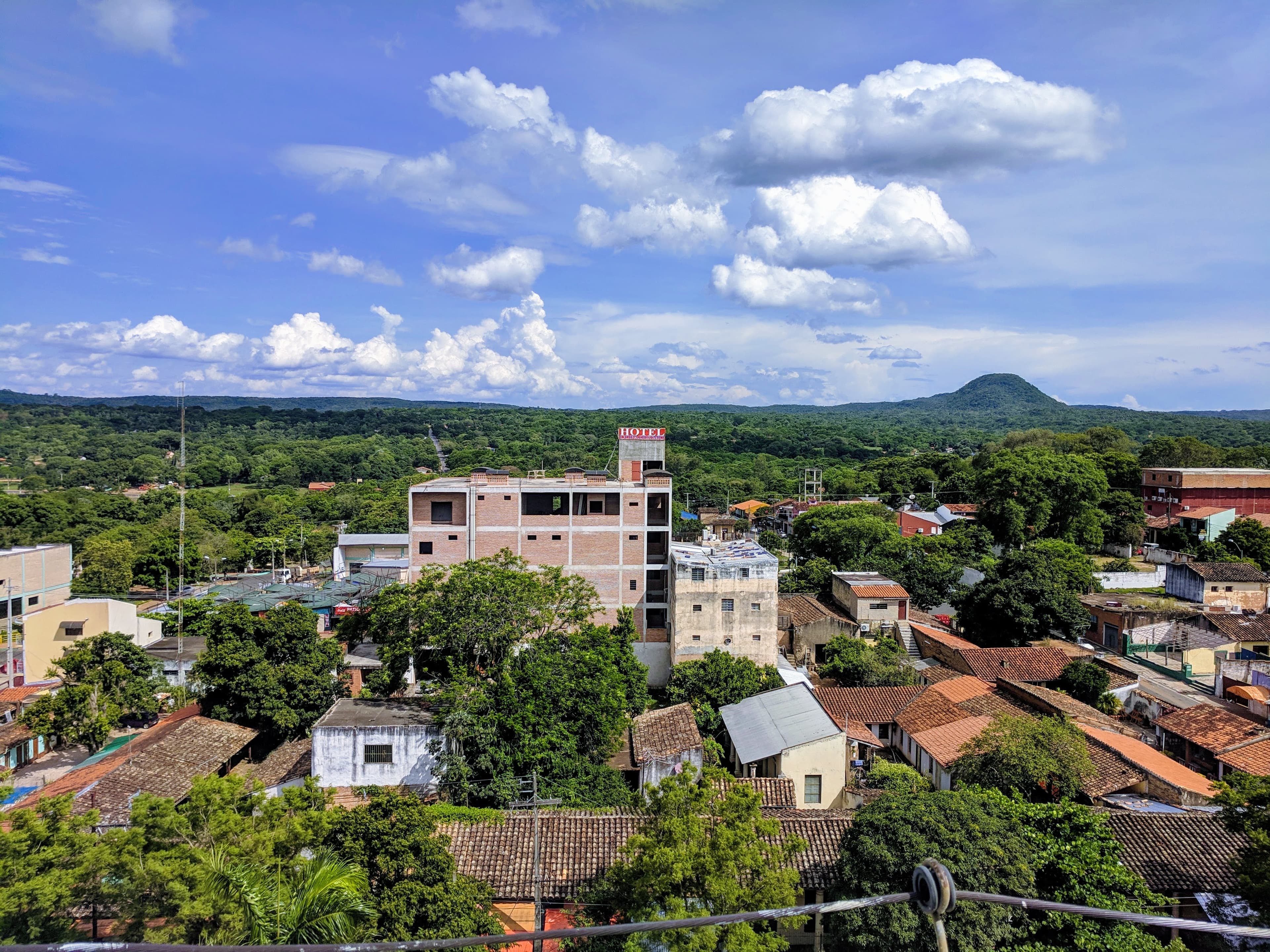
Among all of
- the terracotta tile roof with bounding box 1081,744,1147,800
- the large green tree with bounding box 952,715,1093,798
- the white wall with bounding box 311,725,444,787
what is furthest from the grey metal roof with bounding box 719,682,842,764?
the white wall with bounding box 311,725,444,787

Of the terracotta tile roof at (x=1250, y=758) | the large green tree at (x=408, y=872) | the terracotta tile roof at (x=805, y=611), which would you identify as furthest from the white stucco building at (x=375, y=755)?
the terracotta tile roof at (x=1250, y=758)

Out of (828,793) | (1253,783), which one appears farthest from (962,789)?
(828,793)

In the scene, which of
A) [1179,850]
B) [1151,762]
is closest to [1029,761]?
[1179,850]

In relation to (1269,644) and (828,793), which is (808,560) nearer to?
(1269,644)

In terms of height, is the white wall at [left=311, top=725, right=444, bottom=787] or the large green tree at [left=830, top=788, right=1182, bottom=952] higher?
the large green tree at [left=830, top=788, right=1182, bottom=952]

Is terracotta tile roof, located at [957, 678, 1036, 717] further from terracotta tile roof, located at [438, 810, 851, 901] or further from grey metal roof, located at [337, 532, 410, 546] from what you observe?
grey metal roof, located at [337, 532, 410, 546]

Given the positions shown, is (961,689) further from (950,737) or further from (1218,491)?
(1218,491)

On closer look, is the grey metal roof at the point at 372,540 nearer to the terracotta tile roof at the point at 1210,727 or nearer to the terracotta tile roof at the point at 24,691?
the terracotta tile roof at the point at 24,691
